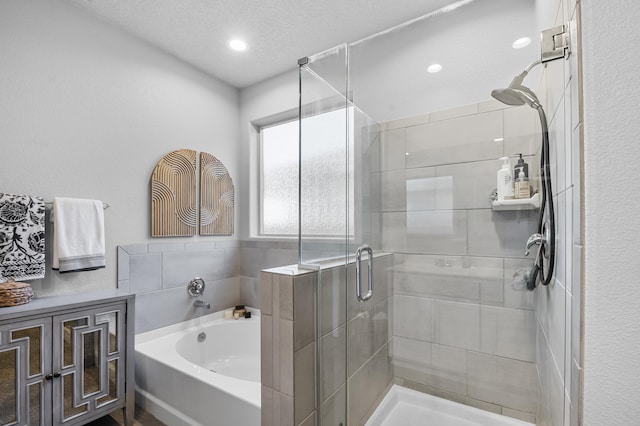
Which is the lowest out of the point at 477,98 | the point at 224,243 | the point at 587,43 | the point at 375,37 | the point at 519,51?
the point at 224,243

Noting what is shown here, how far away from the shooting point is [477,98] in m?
1.48

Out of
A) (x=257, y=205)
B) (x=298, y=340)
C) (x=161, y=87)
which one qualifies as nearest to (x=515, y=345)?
(x=298, y=340)

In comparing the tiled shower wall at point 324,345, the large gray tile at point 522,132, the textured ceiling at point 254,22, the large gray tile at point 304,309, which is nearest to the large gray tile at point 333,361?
the tiled shower wall at point 324,345

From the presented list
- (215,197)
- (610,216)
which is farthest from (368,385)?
(215,197)

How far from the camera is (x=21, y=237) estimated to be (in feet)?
5.41

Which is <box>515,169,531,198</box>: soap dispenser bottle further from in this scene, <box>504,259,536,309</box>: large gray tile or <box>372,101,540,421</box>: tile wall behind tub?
<box>504,259,536,309</box>: large gray tile

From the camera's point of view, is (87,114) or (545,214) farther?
(87,114)

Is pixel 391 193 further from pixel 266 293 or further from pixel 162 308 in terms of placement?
pixel 162 308

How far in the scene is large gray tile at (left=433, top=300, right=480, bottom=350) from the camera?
4.97ft

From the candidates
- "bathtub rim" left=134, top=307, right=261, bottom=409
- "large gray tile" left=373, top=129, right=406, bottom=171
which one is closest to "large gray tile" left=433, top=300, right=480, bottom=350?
"large gray tile" left=373, top=129, right=406, bottom=171

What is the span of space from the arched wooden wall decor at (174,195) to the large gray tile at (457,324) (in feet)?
6.72

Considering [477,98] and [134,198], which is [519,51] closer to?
[477,98]

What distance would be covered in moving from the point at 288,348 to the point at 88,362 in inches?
49.5

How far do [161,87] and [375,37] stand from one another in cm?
181
